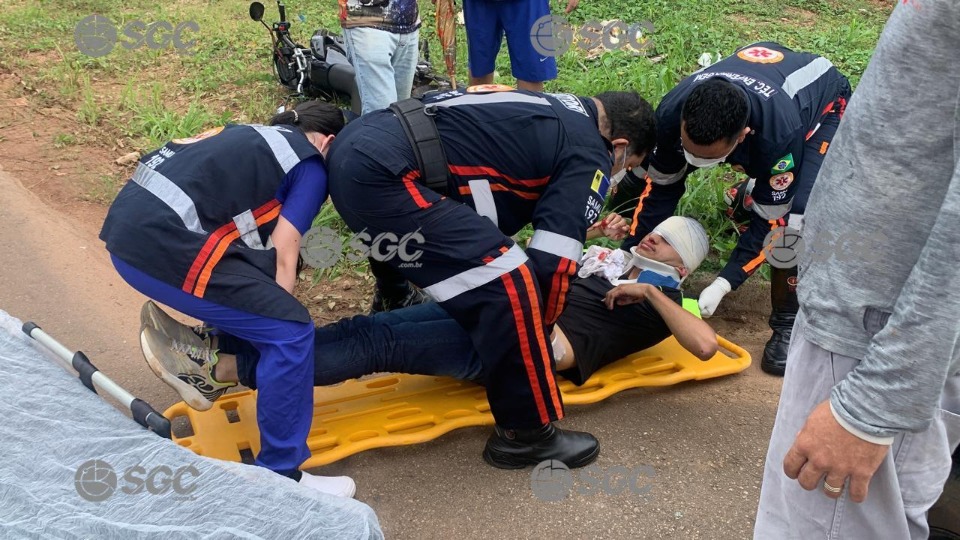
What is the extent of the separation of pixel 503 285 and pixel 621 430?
0.85m

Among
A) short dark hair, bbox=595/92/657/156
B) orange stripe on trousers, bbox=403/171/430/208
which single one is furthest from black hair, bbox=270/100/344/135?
short dark hair, bbox=595/92/657/156

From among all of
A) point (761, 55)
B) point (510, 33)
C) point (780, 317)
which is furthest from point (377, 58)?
point (780, 317)

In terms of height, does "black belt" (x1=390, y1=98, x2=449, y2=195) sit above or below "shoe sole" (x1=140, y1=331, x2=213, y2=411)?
above

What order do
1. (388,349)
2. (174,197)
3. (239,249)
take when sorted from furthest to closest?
(388,349), (239,249), (174,197)

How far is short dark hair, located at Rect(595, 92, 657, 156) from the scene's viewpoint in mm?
2820

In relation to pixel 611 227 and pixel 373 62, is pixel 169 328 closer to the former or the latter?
pixel 611 227

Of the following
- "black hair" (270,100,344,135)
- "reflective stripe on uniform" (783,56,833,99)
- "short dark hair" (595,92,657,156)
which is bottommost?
"reflective stripe on uniform" (783,56,833,99)

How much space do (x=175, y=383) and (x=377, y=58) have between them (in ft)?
8.15

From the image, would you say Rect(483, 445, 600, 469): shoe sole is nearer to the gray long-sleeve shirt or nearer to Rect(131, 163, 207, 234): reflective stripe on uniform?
Rect(131, 163, 207, 234): reflective stripe on uniform

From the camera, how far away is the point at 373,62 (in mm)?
4578

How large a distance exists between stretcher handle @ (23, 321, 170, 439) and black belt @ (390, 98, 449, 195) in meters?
1.09

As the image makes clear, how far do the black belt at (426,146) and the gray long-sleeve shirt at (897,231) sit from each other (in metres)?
1.44

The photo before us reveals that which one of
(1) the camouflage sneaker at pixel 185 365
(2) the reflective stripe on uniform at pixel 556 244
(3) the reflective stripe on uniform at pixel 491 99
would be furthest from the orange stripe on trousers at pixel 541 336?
(1) the camouflage sneaker at pixel 185 365

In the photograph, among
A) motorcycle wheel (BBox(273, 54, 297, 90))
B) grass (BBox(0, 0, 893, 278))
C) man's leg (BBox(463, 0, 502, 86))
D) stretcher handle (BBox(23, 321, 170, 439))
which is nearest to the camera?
stretcher handle (BBox(23, 321, 170, 439))
